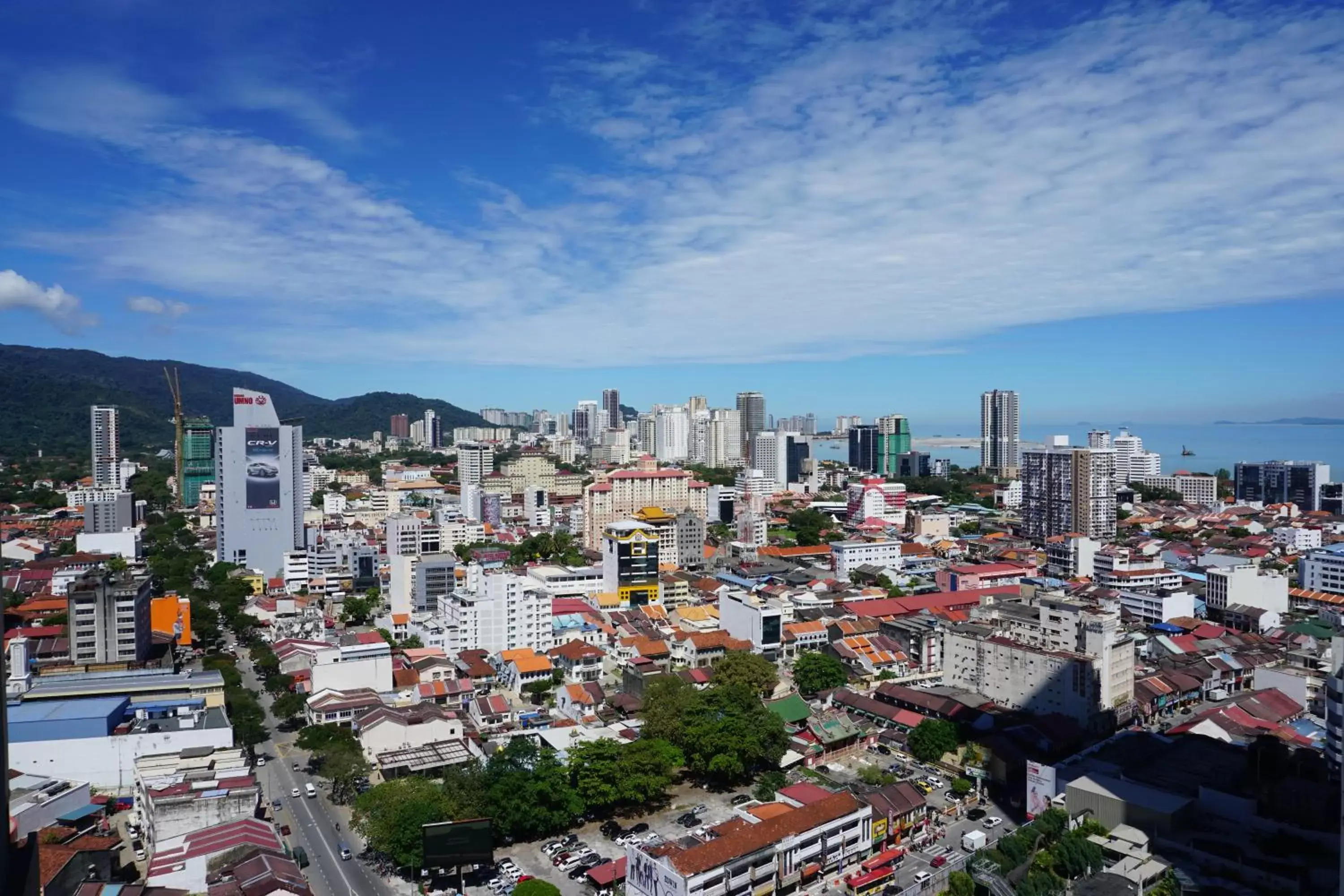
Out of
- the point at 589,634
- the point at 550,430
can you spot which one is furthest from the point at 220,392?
the point at 589,634

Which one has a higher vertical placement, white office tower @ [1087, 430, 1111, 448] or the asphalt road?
white office tower @ [1087, 430, 1111, 448]

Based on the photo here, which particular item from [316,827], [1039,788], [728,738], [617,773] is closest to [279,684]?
[316,827]

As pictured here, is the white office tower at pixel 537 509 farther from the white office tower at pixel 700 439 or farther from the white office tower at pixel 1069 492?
the white office tower at pixel 700 439

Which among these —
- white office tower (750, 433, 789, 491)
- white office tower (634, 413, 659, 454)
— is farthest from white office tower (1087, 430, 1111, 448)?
white office tower (634, 413, 659, 454)

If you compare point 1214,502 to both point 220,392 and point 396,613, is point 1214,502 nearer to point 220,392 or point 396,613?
point 396,613

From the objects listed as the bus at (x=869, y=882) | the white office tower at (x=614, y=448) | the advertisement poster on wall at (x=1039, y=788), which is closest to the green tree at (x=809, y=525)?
the advertisement poster on wall at (x=1039, y=788)

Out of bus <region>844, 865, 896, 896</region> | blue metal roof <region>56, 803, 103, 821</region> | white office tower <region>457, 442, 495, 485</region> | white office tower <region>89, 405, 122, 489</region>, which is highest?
white office tower <region>89, 405, 122, 489</region>

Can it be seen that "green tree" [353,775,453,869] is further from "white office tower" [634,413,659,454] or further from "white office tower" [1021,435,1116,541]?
"white office tower" [634,413,659,454]
